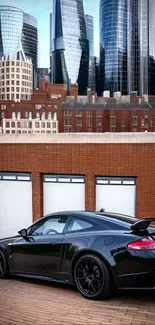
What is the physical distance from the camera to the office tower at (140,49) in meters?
186

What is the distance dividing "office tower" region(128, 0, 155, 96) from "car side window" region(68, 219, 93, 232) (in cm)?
17811

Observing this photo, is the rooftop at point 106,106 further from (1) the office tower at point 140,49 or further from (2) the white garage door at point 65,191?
(2) the white garage door at point 65,191

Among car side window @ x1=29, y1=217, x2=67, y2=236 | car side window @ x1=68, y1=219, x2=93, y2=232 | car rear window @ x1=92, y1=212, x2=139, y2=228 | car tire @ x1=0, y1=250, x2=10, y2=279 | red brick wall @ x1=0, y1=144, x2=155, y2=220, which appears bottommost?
car tire @ x1=0, y1=250, x2=10, y2=279

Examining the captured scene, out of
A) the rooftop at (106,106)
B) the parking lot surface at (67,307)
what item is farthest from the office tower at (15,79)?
the parking lot surface at (67,307)

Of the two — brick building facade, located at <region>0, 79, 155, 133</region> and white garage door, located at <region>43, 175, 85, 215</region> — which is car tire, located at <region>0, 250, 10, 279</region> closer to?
white garage door, located at <region>43, 175, 85, 215</region>

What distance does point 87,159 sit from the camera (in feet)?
36.8

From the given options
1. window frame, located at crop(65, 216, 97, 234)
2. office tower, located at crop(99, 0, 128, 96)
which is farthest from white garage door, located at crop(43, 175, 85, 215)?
office tower, located at crop(99, 0, 128, 96)

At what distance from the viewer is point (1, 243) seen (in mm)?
6824

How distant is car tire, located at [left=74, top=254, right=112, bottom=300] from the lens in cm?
526

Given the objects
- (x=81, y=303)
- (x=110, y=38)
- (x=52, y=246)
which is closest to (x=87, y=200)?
(x=52, y=246)

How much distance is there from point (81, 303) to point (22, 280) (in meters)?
1.74

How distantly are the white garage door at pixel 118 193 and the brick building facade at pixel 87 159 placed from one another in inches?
5.1

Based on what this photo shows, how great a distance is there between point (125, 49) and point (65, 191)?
18271 centimetres

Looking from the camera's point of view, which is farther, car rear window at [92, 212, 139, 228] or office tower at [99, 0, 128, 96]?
office tower at [99, 0, 128, 96]
